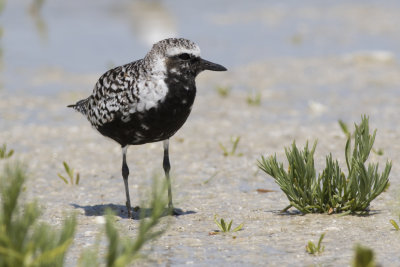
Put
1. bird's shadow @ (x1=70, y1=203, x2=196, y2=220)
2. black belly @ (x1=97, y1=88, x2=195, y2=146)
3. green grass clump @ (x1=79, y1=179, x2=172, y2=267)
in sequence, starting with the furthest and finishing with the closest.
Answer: bird's shadow @ (x1=70, y1=203, x2=196, y2=220), black belly @ (x1=97, y1=88, x2=195, y2=146), green grass clump @ (x1=79, y1=179, x2=172, y2=267)

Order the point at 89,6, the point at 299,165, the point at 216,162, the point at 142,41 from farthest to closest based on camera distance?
the point at 89,6, the point at 142,41, the point at 216,162, the point at 299,165

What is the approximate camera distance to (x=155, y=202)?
145 inches

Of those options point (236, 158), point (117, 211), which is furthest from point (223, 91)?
point (117, 211)

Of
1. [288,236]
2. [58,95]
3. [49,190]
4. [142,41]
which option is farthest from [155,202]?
[142,41]

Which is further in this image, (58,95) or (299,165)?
(58,95)

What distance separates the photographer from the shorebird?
599 cm

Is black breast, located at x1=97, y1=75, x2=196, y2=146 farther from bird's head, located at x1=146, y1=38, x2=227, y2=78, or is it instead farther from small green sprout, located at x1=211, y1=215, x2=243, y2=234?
small green sprout, located at x1=211, y1=215, x2=243, y2=234

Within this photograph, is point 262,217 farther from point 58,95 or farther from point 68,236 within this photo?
point 58,95

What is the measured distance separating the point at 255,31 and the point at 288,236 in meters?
11.6

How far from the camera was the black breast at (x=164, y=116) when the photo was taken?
19.6ft

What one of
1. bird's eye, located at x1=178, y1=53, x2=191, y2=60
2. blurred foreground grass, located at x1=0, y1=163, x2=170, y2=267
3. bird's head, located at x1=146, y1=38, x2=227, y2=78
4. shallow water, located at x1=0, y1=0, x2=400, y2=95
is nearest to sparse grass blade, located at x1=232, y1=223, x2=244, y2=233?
bird's head, located at x1=146, y1=38, x2=227, y2=78

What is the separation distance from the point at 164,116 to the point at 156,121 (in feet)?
0.26

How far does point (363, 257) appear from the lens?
3803 mm

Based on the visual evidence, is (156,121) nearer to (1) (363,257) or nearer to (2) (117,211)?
(2) (117,211)
